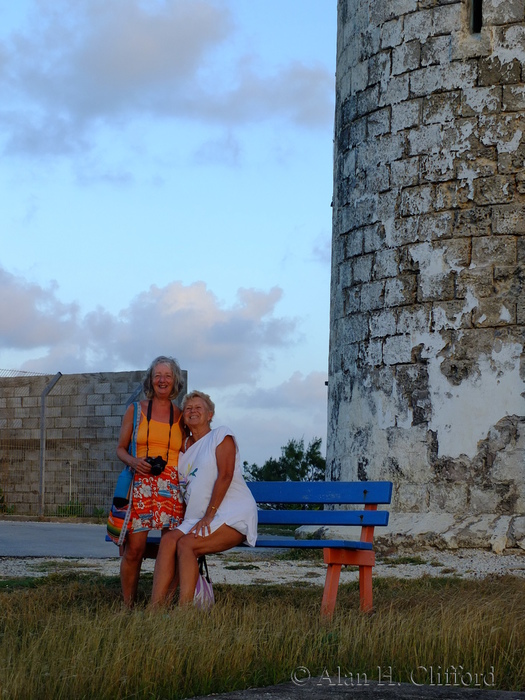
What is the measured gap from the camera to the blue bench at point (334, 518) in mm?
5820

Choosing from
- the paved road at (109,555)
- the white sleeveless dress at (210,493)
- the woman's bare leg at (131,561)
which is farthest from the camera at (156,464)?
the paved road at (109,555)

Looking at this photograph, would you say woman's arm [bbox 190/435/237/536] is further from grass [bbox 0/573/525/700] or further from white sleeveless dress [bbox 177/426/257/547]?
grass [bbox 0/573/525/700]

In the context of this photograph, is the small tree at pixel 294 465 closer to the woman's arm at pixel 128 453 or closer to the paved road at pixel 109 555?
the paved road at pixel 109 555

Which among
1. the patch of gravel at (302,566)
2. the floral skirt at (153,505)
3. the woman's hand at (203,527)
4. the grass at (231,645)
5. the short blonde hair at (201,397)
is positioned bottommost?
the grass at (231,645)

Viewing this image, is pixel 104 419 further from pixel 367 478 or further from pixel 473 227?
pixel 473 227

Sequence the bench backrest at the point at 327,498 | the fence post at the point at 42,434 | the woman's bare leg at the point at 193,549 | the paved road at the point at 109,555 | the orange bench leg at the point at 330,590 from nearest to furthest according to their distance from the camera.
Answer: the paved road at the point at 109,555 → the woman's bare leg at the point at 193,549 → the orange bench leg at the point at 330,590 → the bench backrest at the point at 327,498 → the fence post at the point at 42,434

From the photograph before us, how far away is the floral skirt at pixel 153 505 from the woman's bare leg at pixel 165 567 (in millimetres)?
220

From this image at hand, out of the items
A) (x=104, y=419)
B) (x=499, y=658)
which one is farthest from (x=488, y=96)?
(x=104, y=419)

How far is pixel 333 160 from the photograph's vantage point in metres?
11.3

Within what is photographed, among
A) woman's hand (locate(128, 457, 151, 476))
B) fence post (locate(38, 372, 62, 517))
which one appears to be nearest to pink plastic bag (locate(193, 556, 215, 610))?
woman's hand (locate(128, 457, 151, 476))

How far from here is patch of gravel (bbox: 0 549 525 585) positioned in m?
7.80

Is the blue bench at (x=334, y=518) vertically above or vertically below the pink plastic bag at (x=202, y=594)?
above

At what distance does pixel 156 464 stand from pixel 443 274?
4508 mm

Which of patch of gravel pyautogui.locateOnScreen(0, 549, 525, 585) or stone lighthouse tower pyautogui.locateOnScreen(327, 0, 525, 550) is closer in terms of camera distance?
patch of gravel pyautogui.locateOnScreen(0, 549, 525, 585)
